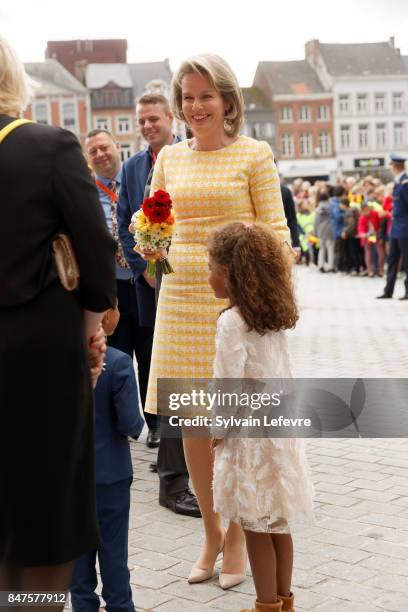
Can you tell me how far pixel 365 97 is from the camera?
92562 millimetres

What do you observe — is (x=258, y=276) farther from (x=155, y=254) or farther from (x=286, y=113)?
(x=286, y=113)

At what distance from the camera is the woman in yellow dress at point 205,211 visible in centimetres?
418

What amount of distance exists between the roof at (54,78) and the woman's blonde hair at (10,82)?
90.5m

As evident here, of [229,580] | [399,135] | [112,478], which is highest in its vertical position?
[112,478]

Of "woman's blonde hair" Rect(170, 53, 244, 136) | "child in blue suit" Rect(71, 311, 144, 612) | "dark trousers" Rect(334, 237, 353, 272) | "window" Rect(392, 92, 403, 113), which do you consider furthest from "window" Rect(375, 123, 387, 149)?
"child in blue suit" Rect(71, 311, 144, 612)

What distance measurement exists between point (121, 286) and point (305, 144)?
278ft

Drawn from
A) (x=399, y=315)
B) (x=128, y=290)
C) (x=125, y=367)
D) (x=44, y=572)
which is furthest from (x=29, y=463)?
(x=399, y=315)

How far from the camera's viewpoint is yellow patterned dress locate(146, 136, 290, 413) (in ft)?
13.7

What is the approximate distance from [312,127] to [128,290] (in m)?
85.5

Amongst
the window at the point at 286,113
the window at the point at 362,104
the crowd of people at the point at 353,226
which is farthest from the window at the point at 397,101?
the crowd of people at the point at 353,226

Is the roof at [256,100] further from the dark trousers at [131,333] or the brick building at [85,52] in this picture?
the dark trousers at [131,333]

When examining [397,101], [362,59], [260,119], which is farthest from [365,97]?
[260,119]

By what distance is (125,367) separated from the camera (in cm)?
355

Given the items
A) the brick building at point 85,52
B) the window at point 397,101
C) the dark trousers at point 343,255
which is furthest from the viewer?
the brick building at point 85,52
